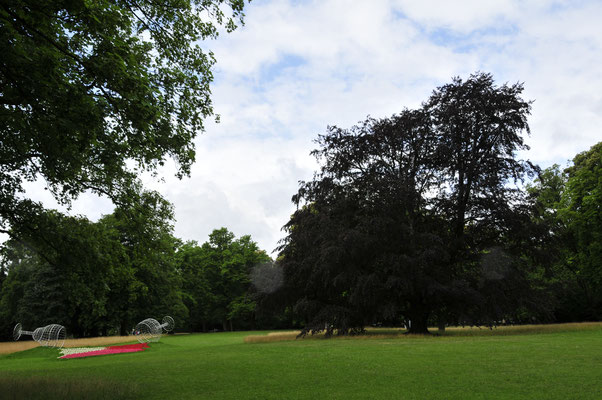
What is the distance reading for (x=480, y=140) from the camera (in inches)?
1136

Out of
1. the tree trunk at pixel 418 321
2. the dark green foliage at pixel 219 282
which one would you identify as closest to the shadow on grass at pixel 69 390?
the tree trunk at pixel 418 321

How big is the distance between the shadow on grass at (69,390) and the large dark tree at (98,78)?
4782 mm

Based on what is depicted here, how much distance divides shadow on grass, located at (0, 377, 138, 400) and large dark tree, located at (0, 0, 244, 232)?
4.78 metres

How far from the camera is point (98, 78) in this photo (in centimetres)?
789

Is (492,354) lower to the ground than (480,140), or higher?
lower

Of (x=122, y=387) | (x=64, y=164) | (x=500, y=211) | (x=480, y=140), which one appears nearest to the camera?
(x=122, y=387)

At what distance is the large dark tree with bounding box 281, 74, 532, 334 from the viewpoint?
2597 cm

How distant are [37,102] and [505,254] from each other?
2732 cm

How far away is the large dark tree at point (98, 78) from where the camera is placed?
24.2ft

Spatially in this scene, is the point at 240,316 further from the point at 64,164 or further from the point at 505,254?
the point at 64,164

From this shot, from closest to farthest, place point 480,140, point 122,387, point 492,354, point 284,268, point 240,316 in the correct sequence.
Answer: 1. point 122,387
2. point 492,354
3. point 480,140
4. point 284,268
5. point 240,316

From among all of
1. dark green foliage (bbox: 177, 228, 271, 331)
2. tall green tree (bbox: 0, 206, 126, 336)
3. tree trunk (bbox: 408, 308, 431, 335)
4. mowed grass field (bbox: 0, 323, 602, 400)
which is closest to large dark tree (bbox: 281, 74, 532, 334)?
tree trunk (bbox: 408, 308, 431, 335)

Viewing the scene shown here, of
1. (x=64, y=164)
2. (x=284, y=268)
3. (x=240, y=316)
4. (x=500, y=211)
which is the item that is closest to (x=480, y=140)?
(x=500, y=211)

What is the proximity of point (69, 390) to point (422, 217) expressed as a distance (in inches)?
972
